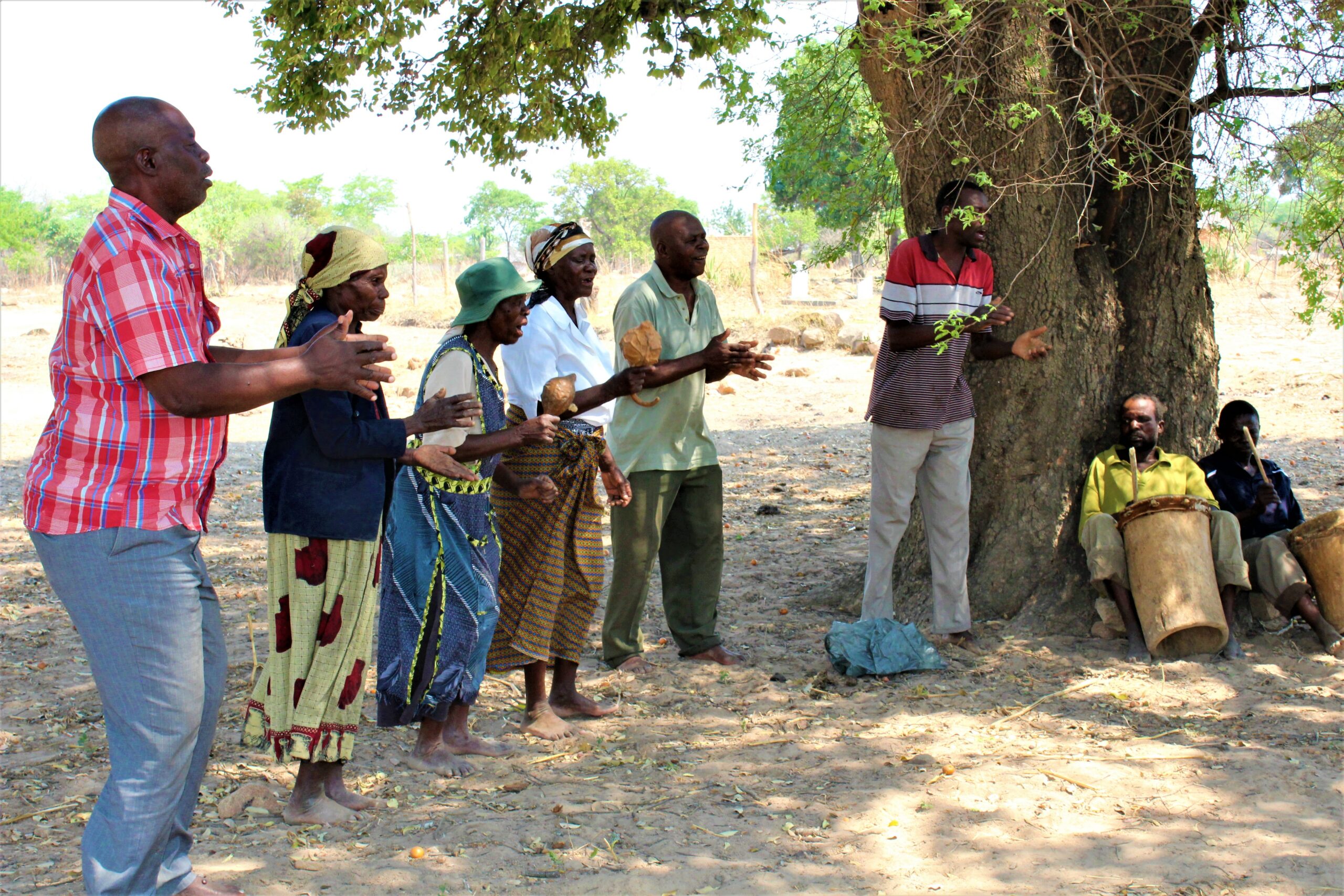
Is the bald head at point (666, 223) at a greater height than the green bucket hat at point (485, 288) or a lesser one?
greater

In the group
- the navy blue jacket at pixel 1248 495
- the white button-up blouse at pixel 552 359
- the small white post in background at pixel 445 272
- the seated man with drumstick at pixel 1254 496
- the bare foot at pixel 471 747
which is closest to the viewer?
the bare foot at pixel 471 747

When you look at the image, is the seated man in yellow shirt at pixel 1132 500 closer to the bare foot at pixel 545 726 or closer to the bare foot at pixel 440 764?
the bare foot at pixel 545 726

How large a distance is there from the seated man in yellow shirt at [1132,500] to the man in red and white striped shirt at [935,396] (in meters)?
0.54

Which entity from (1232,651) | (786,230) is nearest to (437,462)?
(1232,651)

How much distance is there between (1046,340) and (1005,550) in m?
0.98

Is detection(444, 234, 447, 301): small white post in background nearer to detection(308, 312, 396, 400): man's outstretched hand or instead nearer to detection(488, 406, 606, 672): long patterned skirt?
detection(488, 406, 606, 672): long patterned skirt

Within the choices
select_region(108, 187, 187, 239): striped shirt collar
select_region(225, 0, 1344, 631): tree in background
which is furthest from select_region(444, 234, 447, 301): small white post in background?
select_region(108, 187, 187, 239): striped shirt collar

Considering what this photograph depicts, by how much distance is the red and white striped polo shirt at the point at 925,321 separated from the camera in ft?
15.9

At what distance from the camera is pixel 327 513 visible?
10.3ft

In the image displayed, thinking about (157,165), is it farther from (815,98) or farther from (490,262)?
(815,98)

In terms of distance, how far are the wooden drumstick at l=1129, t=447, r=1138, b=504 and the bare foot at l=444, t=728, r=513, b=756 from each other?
113 inches

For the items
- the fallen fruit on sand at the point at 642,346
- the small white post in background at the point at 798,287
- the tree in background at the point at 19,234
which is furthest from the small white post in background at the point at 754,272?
the tree in background at the point at 19,234

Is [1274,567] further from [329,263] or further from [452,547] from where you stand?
[329,263]

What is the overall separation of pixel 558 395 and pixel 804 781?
5.12ft
